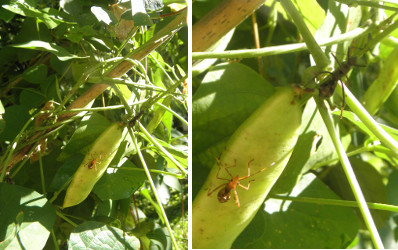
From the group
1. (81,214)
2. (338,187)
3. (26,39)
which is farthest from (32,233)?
(338,187)

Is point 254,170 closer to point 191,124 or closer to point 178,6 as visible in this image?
point 191,124

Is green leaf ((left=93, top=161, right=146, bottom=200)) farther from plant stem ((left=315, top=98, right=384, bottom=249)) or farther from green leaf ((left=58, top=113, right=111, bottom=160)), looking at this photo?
plant stem ((left=315, top=98, right=384, bottom=249))

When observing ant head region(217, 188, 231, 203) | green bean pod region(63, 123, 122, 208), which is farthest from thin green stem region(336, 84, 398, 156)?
green bean pod region(63, 123, 122, 208)

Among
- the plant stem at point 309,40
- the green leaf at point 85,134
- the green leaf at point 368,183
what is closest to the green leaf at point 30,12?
the green leaf at point 85,134

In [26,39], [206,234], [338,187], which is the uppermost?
[26,39]

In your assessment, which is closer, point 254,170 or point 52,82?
point 254,170

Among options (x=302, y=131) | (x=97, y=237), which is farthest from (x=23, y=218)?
(x=302, y=131)

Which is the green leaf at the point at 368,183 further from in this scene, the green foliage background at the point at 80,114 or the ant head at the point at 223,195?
the ant head at the point at 223,195

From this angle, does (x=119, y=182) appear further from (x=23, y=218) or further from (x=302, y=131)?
(x=302, y=131)
